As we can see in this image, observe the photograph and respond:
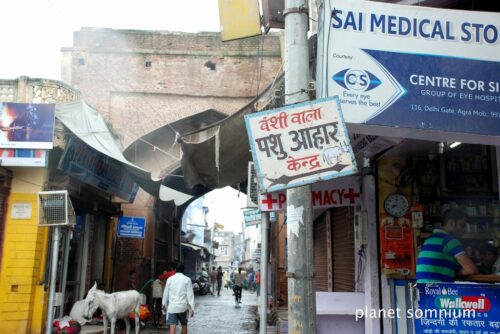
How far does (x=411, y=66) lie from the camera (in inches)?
159

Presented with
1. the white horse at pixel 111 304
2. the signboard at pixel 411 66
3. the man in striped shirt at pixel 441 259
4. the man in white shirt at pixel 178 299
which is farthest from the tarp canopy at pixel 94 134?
the man in striped shirt at pixel 441 259

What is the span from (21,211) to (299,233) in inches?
317

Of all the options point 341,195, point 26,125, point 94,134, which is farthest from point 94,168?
point 341,195

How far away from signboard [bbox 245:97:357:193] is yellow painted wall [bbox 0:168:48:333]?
7824 mm

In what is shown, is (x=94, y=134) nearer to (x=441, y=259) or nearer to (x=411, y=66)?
(x=411, y=66)

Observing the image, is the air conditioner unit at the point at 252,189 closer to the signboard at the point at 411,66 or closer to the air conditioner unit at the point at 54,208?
the signboard at the point at 411,66

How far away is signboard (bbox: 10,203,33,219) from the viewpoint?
382 inches

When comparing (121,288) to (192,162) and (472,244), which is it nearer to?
(192,162)

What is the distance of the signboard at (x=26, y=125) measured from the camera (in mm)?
9289

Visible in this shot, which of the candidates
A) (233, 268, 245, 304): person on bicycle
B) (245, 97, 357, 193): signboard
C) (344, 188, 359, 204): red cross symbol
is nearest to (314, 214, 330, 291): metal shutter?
(344, 188, 359, 204): red cross symbol

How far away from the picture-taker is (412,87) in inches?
157

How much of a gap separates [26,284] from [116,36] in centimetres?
1067

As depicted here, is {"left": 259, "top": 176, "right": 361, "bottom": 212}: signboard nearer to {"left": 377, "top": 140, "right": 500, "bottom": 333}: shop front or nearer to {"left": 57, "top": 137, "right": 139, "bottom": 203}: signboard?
{"left": 377, "top": 140, "right": 500, "bottom": 333}: shop front

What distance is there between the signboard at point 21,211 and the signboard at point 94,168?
101 centimetres
